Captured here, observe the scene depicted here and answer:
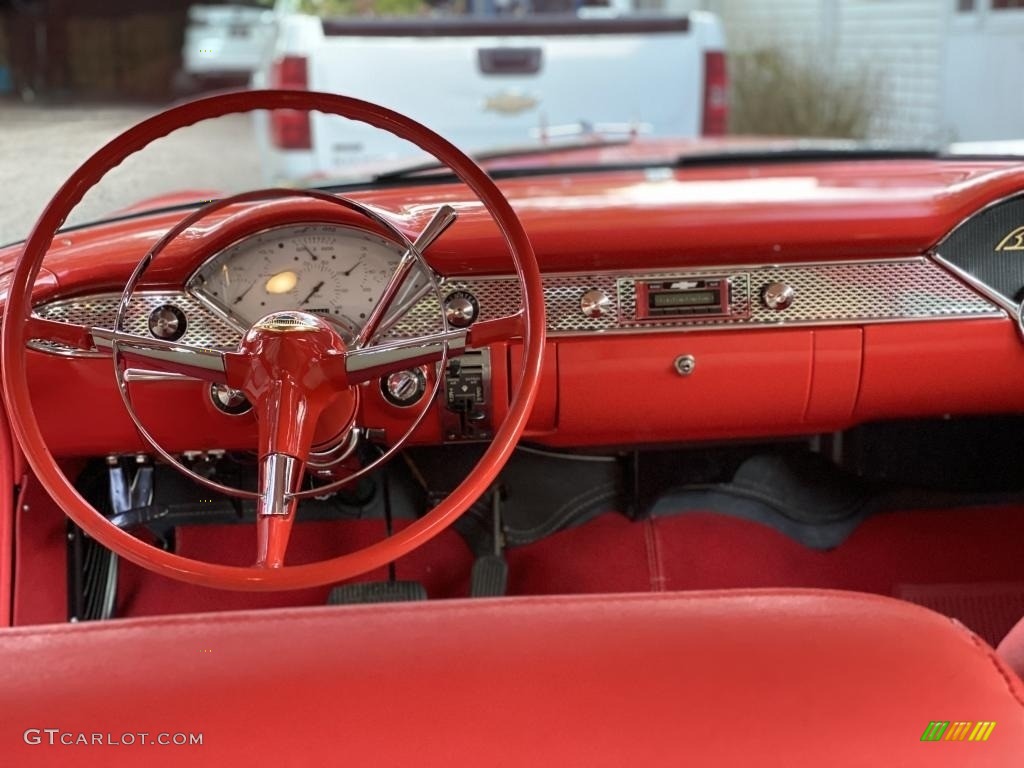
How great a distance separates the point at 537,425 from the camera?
7.46 ft

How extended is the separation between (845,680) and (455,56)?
435 cm

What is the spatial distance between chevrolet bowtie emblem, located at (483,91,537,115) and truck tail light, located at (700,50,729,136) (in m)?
0.92

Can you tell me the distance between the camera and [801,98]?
29.5 feet

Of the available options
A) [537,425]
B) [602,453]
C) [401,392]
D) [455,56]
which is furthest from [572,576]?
[455,56]

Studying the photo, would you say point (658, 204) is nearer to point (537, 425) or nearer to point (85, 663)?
point (537, 425)

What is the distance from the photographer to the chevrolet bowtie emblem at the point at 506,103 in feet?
16.9

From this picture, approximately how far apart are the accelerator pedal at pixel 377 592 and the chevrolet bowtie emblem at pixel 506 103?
122 inches

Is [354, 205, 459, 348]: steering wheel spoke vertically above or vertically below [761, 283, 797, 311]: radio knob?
above

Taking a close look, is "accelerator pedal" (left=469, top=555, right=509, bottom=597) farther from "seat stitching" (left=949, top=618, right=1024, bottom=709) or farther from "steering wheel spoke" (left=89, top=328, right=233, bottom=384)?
"seat stitching" (left=949, top=618, right=1024, bottom=709)

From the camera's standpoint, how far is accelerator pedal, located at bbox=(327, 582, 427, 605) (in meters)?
2.45

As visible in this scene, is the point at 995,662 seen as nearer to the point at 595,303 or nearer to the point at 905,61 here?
the point at 595,303

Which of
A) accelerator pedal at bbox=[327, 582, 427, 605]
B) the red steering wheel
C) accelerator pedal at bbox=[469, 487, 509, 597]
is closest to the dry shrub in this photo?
accelerator pedal at bbox=[469, 487, 509, 597]

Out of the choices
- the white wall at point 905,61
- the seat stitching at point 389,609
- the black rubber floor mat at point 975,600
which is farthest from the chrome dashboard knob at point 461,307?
the white wall at point 905,61

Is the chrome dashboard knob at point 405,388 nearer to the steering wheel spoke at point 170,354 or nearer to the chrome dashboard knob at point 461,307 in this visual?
the chrome dashboard knob at point 461,307
